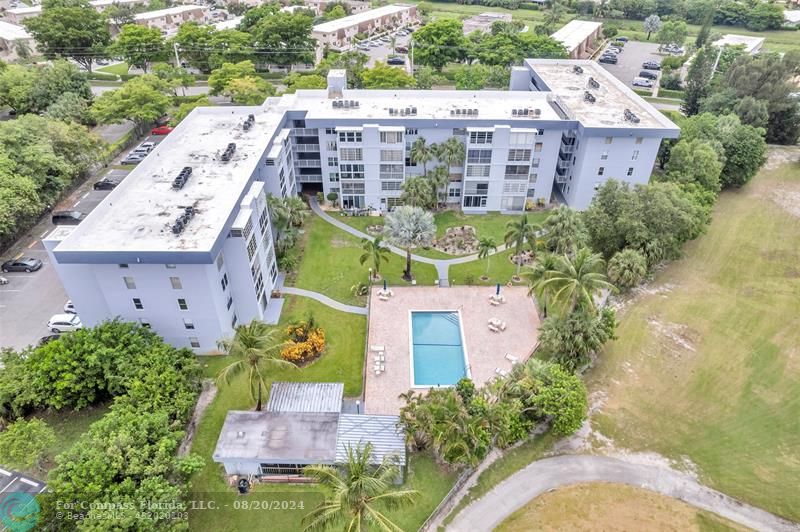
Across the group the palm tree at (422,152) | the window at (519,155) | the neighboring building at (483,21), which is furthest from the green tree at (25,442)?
the neighboring building at (483,21)

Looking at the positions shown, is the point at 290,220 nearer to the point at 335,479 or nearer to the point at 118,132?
the point at 335,479

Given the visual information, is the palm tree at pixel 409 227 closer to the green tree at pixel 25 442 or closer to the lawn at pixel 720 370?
the lawn at pixel 720 370

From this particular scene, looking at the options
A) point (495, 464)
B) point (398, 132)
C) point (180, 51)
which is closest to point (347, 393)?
point (495, 464)

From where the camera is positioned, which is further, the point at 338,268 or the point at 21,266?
the point at 338,268

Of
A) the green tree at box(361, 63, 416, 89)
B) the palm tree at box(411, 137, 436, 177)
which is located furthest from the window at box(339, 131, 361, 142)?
the green tree at box(361, 63, 416, 89)

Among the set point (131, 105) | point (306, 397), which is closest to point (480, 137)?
point (306, 397)

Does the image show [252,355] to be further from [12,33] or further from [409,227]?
[12,33]
